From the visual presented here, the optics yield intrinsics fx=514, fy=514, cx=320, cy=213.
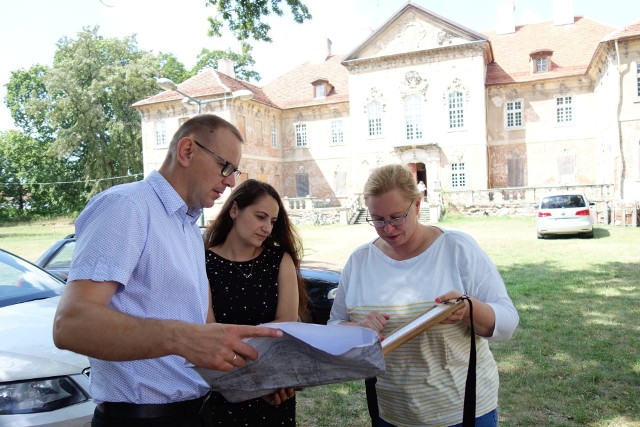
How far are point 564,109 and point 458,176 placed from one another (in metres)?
8.01

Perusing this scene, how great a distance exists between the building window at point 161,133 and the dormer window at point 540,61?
26492 millimetres

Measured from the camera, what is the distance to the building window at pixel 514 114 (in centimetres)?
3419

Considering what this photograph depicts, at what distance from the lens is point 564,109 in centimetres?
3341

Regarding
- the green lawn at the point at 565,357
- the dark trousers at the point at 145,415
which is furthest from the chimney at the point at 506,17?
the dark trousers at the point at 145,415

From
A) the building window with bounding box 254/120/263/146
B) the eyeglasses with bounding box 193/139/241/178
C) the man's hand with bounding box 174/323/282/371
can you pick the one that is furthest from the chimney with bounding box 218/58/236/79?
the man's hand with bounding box 174/323/282/371

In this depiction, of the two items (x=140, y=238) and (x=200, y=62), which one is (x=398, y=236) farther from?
(x=200, y=62)

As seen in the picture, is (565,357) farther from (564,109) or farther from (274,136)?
(274,136)

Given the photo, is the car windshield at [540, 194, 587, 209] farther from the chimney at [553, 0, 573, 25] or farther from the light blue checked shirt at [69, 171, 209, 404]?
the chimney at [553, 0, 573, 25]

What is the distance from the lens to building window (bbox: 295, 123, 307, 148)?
4088 cm

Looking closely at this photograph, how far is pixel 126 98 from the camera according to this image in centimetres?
4497

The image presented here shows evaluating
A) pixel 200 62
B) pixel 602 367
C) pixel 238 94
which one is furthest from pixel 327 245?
pixel 200 62

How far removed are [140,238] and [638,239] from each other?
1898 cm

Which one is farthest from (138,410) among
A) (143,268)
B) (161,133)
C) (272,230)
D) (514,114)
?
(161,133)

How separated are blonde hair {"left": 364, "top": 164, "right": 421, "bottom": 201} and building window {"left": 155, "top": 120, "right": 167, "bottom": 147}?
3872 cm
